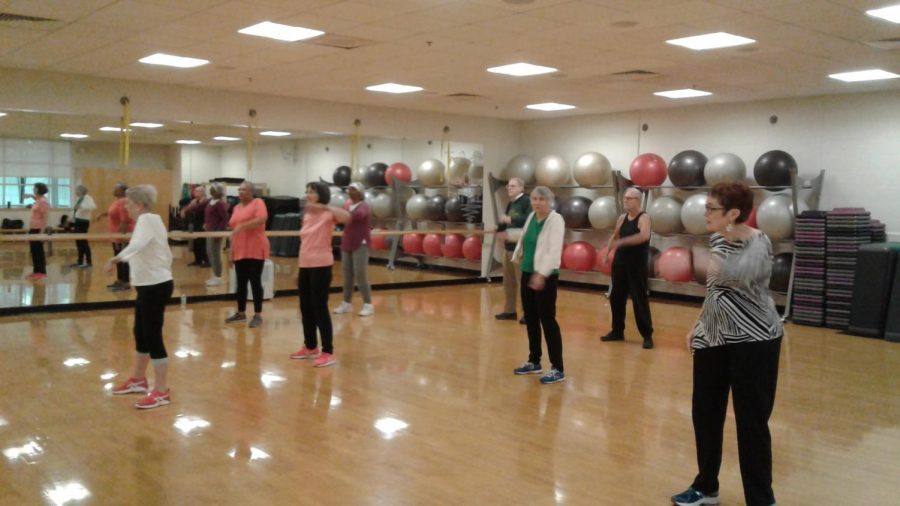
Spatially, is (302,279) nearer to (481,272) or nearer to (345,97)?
(345,97)

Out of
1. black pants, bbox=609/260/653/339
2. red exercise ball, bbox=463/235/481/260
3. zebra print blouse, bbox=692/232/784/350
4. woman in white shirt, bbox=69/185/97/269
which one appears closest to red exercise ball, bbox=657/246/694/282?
black pants, bbox=609/260/653/339

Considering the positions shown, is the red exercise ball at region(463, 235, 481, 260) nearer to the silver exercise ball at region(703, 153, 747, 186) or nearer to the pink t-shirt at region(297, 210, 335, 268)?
the silver exercise ball at region(703, 153, 747, 186)

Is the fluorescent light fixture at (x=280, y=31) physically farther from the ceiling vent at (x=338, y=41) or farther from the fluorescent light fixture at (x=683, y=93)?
the fluorescent light fixture at (x=683, y=93)

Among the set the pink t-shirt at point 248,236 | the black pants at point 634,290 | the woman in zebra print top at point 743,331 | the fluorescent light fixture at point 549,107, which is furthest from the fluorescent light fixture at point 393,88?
the woman in zebra print top at point 743,331

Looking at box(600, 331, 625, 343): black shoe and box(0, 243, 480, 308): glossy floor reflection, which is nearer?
box(600, 331, 625, 343): black shoe

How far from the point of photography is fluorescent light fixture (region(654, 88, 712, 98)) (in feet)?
29.6

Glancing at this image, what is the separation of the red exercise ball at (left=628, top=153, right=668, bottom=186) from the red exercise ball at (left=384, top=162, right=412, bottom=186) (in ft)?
12.8

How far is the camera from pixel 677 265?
371 inches

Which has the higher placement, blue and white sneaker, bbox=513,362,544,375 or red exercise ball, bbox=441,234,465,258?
red exercise ball, bbox=441,234,465,258

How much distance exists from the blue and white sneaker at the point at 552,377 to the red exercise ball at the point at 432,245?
706 centimetres

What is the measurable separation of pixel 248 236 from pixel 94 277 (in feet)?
15.8

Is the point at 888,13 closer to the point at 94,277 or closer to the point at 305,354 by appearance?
the point at 305,354

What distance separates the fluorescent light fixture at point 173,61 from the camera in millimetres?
7344

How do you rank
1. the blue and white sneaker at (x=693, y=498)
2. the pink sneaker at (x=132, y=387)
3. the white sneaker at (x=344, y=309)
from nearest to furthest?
the blue and white sneaker at (x=693, y=498)
the pink sneaker at (x=132, y=387)
the white sneaker at (x=344, y=309)
